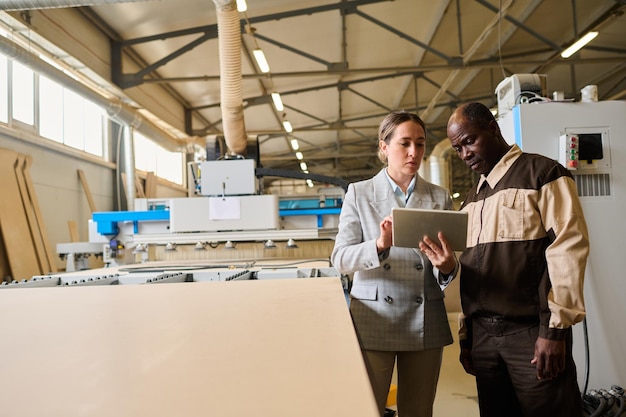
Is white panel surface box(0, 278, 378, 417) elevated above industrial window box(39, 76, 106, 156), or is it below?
below

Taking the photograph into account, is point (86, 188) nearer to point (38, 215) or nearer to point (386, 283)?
point (38, 215)

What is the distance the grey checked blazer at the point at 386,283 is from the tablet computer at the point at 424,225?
119 mm

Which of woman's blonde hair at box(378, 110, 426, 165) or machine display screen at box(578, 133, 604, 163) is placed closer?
woman's blonde hair at box(378, 110, 426, 165)

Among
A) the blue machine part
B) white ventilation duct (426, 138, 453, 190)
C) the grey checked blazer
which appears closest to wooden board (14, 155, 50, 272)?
the blue machine part

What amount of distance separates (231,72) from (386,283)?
2.69 metres

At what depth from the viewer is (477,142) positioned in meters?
1.35

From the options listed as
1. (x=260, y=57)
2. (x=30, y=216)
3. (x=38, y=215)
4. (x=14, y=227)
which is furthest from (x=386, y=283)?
(x=38, y=215)

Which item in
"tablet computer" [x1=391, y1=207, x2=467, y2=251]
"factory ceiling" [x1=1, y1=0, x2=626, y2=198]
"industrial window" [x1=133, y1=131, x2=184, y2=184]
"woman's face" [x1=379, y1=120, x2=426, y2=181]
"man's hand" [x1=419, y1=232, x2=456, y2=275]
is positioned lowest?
"man's hand" [x1=419, y1=232, x2=456, y2=275]

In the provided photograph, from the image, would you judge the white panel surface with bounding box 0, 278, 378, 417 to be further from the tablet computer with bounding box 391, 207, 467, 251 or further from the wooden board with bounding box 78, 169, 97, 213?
the wooden board with bounding box 78, 169, 97, 213

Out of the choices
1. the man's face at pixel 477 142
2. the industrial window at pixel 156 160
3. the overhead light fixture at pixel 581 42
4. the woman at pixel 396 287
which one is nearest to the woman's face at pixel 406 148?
the woman at pixel 396 287

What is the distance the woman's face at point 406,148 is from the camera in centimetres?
136

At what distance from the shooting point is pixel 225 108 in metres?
3.66

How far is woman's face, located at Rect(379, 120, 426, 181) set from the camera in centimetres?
136

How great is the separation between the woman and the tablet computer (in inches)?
3.1
